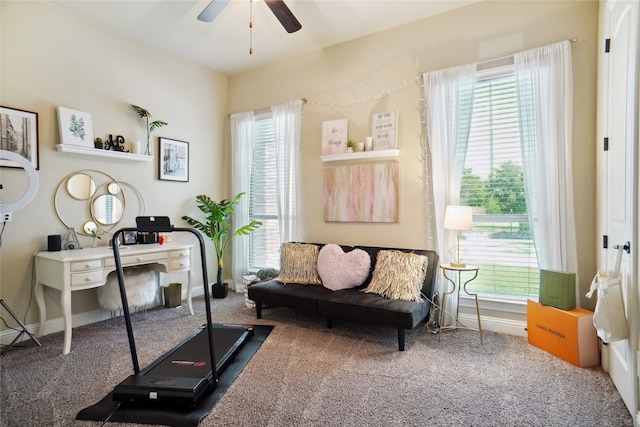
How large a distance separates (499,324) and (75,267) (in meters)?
3.85

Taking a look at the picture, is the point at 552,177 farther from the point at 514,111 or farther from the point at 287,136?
the point at 287,136

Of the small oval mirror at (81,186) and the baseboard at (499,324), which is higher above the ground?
the small oval mirror at (81,186)

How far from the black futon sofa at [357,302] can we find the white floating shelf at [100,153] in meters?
2.02

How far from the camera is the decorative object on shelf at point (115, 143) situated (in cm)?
361

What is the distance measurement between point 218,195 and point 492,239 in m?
3.72

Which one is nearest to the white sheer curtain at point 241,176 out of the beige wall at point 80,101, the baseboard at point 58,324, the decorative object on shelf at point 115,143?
the beige wall at point 80,101

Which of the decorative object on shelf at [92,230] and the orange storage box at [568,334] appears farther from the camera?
the decorative object on shelf at [92,230]

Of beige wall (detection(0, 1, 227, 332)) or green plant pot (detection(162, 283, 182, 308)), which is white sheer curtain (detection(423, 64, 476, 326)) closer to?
green plant pot (detection(162, 283, 182, 308))

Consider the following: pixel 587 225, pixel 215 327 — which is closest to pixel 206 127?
pixel 215 327

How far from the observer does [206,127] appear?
4.75 m

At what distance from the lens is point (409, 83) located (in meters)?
3.55

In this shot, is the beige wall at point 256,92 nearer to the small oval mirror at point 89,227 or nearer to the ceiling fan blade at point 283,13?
the small oval mirror at point 89,227

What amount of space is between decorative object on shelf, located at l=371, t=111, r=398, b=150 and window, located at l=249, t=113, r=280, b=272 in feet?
5.12

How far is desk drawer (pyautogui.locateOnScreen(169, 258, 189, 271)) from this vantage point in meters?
3.54
